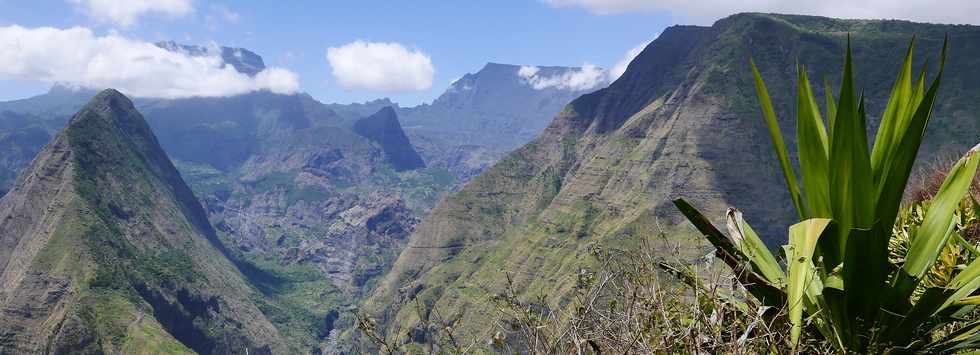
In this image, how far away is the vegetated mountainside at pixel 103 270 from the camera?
96.8 m

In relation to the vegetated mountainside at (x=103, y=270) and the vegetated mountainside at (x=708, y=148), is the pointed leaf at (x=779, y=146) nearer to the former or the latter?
the vegetated mountainside at (x=708, y=148)

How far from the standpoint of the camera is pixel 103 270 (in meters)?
112

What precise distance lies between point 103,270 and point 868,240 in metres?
133

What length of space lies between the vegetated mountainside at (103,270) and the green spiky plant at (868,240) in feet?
347

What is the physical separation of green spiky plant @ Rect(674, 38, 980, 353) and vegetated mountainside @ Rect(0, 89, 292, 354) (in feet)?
347

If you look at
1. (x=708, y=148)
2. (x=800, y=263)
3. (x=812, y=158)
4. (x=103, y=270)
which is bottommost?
(x=103, y=270)

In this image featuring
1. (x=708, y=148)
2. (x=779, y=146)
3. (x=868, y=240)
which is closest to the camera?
(x=868, y=240)

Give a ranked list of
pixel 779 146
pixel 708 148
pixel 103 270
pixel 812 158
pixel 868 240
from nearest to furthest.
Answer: pixel 868 240, pixel 812 158, pixel 779 146, pixel 103 270, pixel 708 148

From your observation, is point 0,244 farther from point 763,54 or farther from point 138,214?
point 763,54

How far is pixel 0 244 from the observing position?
5561 inches

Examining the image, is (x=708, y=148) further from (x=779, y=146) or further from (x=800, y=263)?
(x=800, y=263)

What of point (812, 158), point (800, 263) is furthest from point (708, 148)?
point (800, 263)

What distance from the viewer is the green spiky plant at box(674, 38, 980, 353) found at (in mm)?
2889

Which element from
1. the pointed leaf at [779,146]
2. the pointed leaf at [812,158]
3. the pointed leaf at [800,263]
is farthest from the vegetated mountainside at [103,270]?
the pointed leaf at [800,263]
